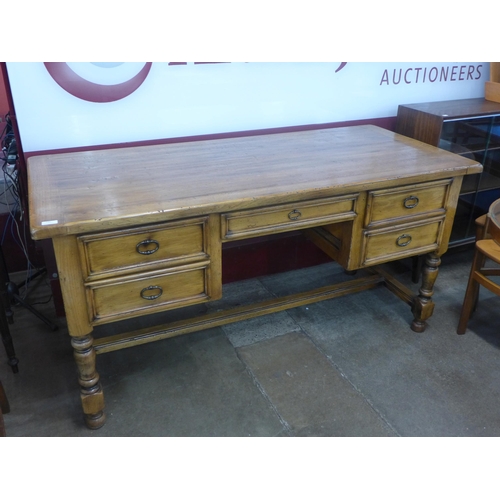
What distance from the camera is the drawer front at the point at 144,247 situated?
1771 mm

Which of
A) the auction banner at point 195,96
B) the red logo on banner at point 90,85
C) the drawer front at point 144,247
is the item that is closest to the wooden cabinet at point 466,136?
the auction banner at point 195,96

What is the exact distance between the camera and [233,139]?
263 centimetres

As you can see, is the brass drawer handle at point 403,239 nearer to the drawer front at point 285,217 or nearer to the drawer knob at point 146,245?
the drawer front at point 285,217

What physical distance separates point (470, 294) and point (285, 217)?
124 cm

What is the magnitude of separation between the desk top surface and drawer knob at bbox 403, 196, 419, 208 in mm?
119

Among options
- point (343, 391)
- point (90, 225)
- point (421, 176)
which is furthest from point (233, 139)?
point (343, 391)

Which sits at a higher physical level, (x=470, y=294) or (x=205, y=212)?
(x=205, y=212)

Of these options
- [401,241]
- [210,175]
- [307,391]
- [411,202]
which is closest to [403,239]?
[401,241]

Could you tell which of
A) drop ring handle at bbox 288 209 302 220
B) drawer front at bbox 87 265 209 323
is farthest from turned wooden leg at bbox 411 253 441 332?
drawer front at bbox 87 265 209 323

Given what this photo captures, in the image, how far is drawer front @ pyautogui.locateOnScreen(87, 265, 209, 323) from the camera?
1.86 m

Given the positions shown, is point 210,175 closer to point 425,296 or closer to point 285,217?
point 285,217

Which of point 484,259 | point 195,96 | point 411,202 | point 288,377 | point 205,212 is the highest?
point 195,96

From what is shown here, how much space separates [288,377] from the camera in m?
2.40

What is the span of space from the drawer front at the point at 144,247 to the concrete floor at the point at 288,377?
2.40ft
